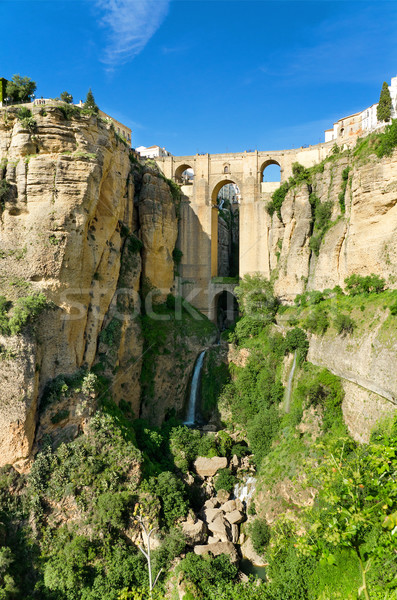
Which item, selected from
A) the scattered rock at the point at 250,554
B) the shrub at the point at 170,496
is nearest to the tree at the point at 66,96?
the shrub at the point at 170,496

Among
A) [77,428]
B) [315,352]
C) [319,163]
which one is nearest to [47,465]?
[77,428]

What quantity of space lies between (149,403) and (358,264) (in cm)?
1531

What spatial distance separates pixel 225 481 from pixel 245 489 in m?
1.09

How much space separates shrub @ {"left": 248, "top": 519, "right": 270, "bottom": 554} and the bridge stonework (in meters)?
17.2

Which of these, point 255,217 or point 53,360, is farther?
point 255,217

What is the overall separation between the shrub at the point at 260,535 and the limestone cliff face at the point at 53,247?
34.0ft

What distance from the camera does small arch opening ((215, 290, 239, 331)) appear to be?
3434 cm

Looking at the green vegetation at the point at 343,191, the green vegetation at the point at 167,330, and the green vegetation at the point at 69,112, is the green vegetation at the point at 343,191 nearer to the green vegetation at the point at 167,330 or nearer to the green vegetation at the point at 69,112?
the green vegetation at the point at 167,330

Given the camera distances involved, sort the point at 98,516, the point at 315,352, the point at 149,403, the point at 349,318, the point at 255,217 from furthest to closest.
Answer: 1. the point at 255,217
2. the point at 149,403
3. the point at 315,352
4. the point at 349,318
5. the point at 98,516

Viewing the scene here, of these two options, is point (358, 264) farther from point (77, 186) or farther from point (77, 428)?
point (77, 428)

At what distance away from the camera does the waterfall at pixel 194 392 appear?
1075 inches

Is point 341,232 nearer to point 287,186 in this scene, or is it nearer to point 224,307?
point 287,186

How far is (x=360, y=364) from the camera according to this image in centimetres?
1916

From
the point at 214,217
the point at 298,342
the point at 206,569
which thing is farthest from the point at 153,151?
the point at 206,569
